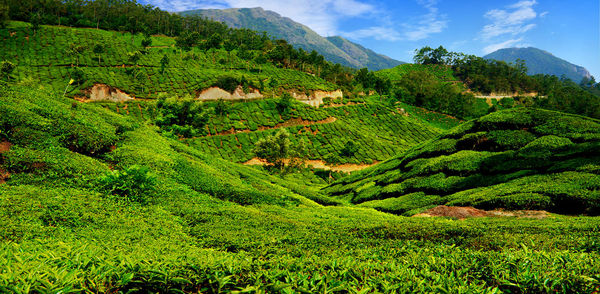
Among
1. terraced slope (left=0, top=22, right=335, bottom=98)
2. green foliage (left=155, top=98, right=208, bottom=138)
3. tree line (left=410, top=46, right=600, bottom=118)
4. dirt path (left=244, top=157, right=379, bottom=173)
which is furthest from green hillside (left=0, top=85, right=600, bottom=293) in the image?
tree line (left=410, top=46, right=600, bottom=118)

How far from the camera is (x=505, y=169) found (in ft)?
58.1

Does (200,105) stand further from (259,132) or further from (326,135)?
(326,135)

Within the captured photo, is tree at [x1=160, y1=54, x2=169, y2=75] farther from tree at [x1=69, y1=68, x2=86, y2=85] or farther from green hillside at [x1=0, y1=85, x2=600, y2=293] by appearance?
green hillside at [x1=0, y1=85, x2=600, y2=293]

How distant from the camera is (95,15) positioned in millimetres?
119375

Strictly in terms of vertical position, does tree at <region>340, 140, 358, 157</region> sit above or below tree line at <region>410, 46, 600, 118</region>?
below

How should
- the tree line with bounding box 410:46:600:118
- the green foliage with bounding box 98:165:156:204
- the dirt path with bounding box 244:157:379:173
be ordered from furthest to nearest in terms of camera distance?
1. the tree line with bounding box 410:46:600:118
2. the dirt path with bounding box 244:157:379:173
3. the green foliage with bounding box 98:165:156:204

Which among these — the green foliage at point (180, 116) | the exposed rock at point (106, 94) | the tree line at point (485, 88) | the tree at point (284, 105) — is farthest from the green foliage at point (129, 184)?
the tree line at point (485, 88)

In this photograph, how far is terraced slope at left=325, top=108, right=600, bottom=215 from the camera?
13660 mm

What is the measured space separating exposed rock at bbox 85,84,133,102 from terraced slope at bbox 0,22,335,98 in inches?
40.6

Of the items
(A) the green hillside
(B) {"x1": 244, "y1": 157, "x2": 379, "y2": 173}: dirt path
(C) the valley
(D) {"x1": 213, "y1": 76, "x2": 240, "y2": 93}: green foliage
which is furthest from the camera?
(D) {"x1": 213, "y1": 76, "x2": 240, "y2": 93}: green foliage

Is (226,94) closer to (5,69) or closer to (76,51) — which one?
(76,51)

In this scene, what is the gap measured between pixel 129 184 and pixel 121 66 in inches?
3540

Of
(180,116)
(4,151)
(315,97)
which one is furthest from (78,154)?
(315,97)

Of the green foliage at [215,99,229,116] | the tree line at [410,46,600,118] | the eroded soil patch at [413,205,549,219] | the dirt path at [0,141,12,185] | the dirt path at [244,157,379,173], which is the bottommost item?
the dirt path at [244,157,379,173]
